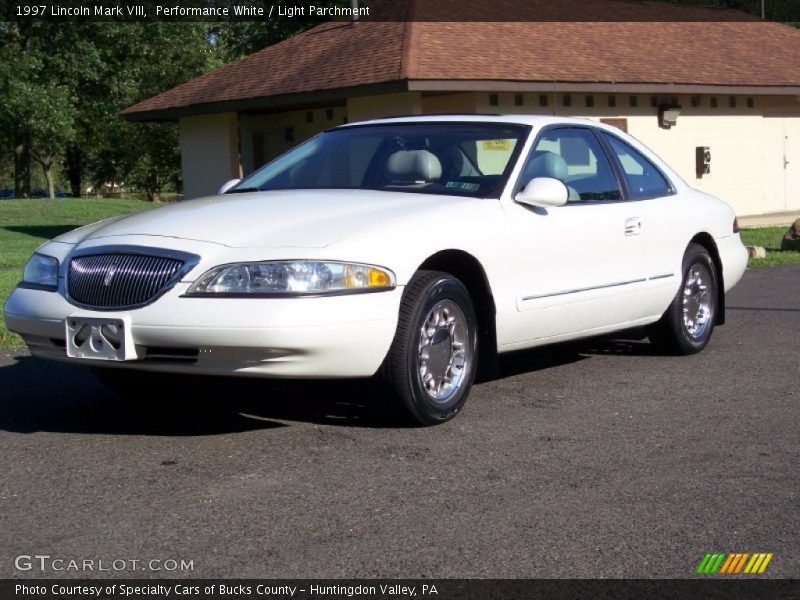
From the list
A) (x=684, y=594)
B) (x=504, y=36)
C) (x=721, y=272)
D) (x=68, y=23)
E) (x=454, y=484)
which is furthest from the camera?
(x=68, y=23)

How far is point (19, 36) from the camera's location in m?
44.4

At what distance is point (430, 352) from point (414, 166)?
1.30m

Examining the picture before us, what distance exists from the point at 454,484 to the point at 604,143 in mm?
3474

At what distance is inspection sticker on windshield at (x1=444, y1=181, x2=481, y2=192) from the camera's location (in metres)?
6.50

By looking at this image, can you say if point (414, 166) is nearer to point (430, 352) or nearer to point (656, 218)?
point (430, 352)

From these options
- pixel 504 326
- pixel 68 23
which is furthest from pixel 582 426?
pixel 68 23

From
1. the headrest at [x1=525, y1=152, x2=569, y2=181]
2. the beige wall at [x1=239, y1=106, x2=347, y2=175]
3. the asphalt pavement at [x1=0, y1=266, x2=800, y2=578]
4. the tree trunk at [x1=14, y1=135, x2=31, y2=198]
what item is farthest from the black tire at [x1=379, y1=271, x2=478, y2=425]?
the tree trunk at [x1=14, y1=135, x2=31, y2=198]

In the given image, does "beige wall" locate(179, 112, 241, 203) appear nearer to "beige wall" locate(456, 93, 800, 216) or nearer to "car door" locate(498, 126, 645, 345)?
"beige wall" locate(456, 93, 800, 216)

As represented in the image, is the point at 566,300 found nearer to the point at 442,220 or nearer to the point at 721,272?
the point at 442,220

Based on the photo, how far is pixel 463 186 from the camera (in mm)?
6543

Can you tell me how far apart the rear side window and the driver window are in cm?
18

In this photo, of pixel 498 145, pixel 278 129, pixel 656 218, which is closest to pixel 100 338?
pixel 498 145

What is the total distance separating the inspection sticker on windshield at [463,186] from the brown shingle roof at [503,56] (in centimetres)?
1179

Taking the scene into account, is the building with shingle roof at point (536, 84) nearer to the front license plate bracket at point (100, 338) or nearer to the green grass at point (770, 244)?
the green grass at point (770, 244)
